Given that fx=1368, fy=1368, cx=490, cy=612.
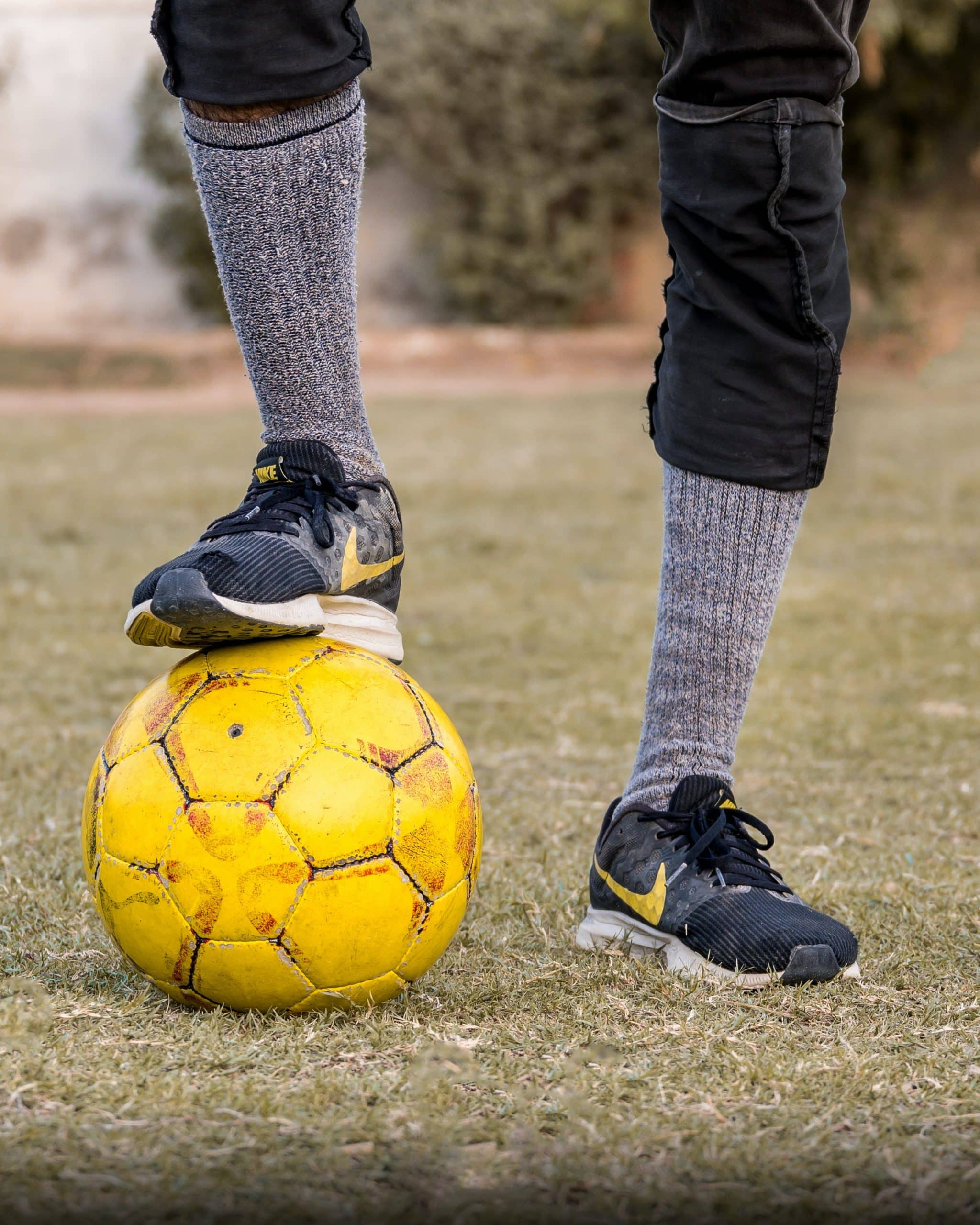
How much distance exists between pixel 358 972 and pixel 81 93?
627 inches

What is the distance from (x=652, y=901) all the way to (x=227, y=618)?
0.73 meters

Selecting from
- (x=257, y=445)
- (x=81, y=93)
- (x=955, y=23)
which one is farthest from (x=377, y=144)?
(x=257, y=445)

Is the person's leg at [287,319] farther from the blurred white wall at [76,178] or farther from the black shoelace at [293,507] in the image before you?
the blurred white wall at [76,178]

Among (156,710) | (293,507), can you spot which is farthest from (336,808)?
(293,507)

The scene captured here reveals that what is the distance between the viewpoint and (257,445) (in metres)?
9.22

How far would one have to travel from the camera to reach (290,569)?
1.76 metres

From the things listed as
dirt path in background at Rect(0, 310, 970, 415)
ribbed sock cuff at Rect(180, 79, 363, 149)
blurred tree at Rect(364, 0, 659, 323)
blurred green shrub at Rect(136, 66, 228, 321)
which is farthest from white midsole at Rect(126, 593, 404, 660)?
blurred tree at Rect(364, 0, 659, 323)

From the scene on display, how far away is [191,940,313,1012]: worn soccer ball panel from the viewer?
5.44 ft

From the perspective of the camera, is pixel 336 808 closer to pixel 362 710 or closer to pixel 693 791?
pixel 362 710

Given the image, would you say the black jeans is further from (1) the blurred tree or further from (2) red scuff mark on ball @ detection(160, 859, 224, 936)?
(1) the blurred tree

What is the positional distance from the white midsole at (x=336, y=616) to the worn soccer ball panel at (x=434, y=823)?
0.74ft

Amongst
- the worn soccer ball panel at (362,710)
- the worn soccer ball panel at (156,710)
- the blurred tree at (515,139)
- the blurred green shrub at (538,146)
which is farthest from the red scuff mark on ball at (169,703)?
the blurred tree at (515,139)

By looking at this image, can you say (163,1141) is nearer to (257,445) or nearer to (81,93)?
(257,445)

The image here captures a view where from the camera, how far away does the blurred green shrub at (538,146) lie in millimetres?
15477
